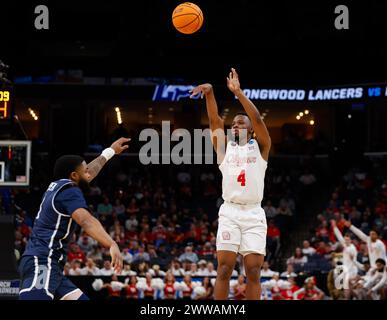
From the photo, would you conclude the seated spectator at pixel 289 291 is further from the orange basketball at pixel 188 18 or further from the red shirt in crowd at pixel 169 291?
the orange basketball at pixel 188 18

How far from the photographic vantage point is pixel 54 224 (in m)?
6.97

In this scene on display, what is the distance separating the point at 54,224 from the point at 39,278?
1.65ft

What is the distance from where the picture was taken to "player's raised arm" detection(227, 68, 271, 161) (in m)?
8.77

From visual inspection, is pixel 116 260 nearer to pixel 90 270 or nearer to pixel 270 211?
pixel 90 270

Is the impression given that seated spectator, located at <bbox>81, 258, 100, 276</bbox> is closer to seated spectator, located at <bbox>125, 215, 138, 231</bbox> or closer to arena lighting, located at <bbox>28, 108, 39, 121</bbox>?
seated spectator, located at <bbox>125, 215, 138, 231</bbox>

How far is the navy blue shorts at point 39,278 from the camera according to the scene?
678 cm

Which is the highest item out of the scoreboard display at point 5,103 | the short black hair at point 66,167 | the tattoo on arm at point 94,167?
the scoreboard display at point 5,103

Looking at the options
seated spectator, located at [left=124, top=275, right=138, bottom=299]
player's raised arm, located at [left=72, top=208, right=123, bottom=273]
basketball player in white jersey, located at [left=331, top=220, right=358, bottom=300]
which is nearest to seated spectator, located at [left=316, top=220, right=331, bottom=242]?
basketball player in white jersey, located at [left=331, top=220, right=358, bottom=300]

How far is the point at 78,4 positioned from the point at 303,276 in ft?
41.2

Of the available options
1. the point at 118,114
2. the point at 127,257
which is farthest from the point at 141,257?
the point at 118,114

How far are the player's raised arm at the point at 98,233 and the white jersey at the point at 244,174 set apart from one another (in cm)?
255

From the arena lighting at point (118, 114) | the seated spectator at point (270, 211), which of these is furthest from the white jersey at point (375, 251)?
the arena lighting at point (118, 114)

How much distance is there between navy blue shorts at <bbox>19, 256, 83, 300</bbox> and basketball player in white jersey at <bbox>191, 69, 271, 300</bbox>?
7.49 ft
